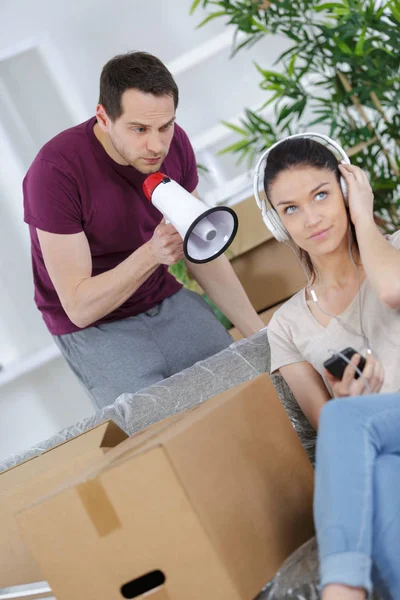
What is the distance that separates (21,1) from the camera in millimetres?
3314

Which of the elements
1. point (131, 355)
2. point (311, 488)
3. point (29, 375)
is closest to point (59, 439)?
point (131, 355)

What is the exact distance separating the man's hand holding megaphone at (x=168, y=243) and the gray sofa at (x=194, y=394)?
0.99 feet

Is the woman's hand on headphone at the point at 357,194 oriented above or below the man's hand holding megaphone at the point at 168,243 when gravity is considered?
below

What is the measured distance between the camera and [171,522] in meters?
1.08

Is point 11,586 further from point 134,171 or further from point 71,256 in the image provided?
point 134,171

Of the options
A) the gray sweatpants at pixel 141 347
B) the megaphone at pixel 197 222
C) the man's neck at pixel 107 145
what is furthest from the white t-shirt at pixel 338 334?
the man's neck at pixel 107 145

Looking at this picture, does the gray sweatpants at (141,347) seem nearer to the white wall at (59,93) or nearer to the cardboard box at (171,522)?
the cardboard box at (171,522)

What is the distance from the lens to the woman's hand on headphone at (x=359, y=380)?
1243 millimetres

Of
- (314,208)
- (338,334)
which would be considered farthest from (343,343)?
(314,208)

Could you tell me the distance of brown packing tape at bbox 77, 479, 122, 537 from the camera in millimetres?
1097

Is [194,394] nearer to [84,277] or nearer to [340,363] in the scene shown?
[84,277]

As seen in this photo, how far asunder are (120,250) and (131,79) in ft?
1.52

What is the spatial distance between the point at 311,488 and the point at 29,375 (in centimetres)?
236

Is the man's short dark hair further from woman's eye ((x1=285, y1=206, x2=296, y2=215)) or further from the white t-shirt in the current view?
the white t-shirt
